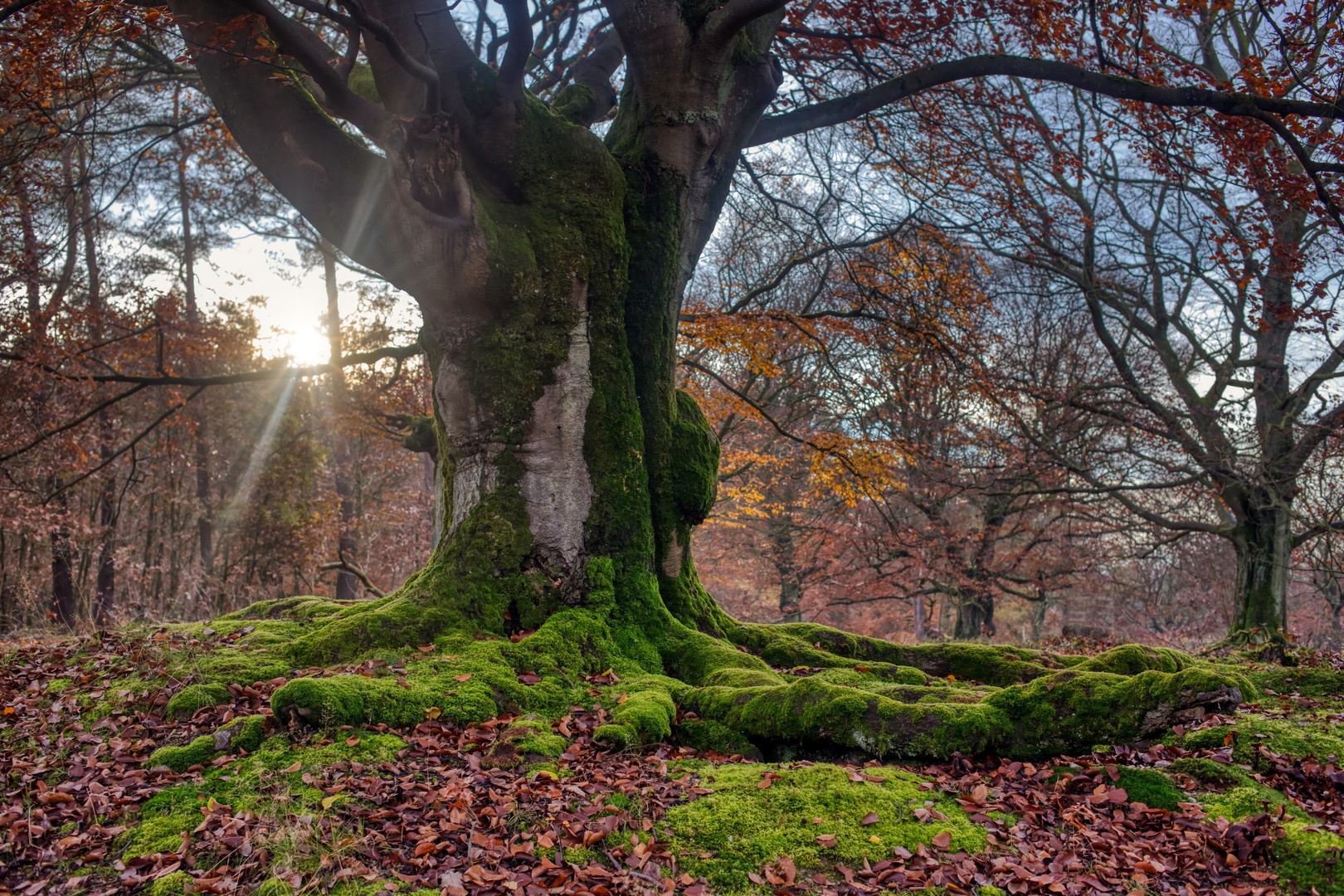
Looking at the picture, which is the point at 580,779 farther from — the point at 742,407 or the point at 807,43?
the point at 742,407

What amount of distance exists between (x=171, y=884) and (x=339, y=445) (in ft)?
62.8

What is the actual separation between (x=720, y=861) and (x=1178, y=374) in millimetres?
12744

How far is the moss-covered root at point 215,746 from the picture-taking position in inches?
128

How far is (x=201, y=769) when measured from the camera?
320cm

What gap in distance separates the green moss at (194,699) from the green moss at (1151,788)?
14.5ft

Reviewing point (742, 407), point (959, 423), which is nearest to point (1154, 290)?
point (959, 423)

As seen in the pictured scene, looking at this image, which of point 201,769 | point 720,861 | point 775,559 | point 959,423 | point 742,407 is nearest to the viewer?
point 720,861

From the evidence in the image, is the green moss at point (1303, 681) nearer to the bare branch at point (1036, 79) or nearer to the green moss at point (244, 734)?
the bare branch at point (1036, 79)

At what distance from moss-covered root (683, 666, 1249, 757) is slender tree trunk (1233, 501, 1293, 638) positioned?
9.13m

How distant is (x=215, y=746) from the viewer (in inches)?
132

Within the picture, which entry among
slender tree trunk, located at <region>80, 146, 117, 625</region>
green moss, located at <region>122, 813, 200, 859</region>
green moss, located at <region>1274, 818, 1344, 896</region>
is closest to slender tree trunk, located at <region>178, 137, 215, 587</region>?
slender tree trunk, located at <region>80, 146, 117, 625</region>

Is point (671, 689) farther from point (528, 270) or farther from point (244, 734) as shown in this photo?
point (528, 270)

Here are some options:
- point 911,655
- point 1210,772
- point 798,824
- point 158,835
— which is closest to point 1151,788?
point 1210,772

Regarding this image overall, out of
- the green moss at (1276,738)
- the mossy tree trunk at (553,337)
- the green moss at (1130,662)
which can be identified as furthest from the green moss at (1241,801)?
the green moss at (1130,662)
